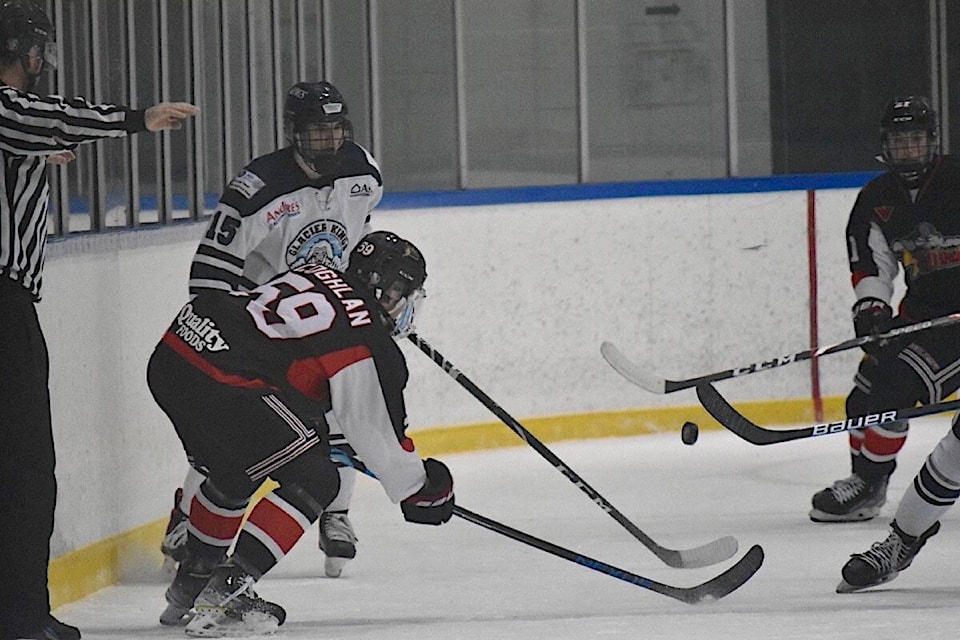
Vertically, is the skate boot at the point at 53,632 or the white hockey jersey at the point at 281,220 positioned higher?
the white hockey jersey at the point at 281,220

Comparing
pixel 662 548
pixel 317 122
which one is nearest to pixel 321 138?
pixel 317 122

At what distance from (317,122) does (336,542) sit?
3.02 ft

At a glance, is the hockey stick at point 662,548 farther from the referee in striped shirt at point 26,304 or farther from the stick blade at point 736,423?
the referee in striped shirt at point 26,304

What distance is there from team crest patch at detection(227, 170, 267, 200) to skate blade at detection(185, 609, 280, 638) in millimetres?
1046

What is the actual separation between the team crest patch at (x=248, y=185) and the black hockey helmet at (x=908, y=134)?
1503 millimetres

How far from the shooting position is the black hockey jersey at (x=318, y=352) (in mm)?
3133

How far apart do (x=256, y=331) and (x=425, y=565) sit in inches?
41.9

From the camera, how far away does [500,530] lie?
11.1 ft

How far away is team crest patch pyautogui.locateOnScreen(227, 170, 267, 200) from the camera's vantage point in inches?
157

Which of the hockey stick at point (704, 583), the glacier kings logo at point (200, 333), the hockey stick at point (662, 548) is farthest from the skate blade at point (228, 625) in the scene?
the hockey stick at point (662, 548)

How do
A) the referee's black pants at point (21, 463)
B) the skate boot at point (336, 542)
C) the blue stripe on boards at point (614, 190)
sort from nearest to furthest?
the referee's black pants at point (21, 463), the skate boot at point (336, 542), the blue stripe on boards at point (614, 190)

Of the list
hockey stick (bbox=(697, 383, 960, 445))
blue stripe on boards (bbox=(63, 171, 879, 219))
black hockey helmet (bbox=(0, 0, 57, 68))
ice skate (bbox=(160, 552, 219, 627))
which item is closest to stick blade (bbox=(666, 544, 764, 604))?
hockey stick (bbox=(697, 383, 960, 445))

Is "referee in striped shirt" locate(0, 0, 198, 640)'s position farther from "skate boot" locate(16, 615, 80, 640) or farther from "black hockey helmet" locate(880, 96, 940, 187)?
"black hockey helmet" locate(880, 96, 940, 187)

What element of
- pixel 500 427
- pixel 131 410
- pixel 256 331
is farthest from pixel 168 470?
pixel 500 427
